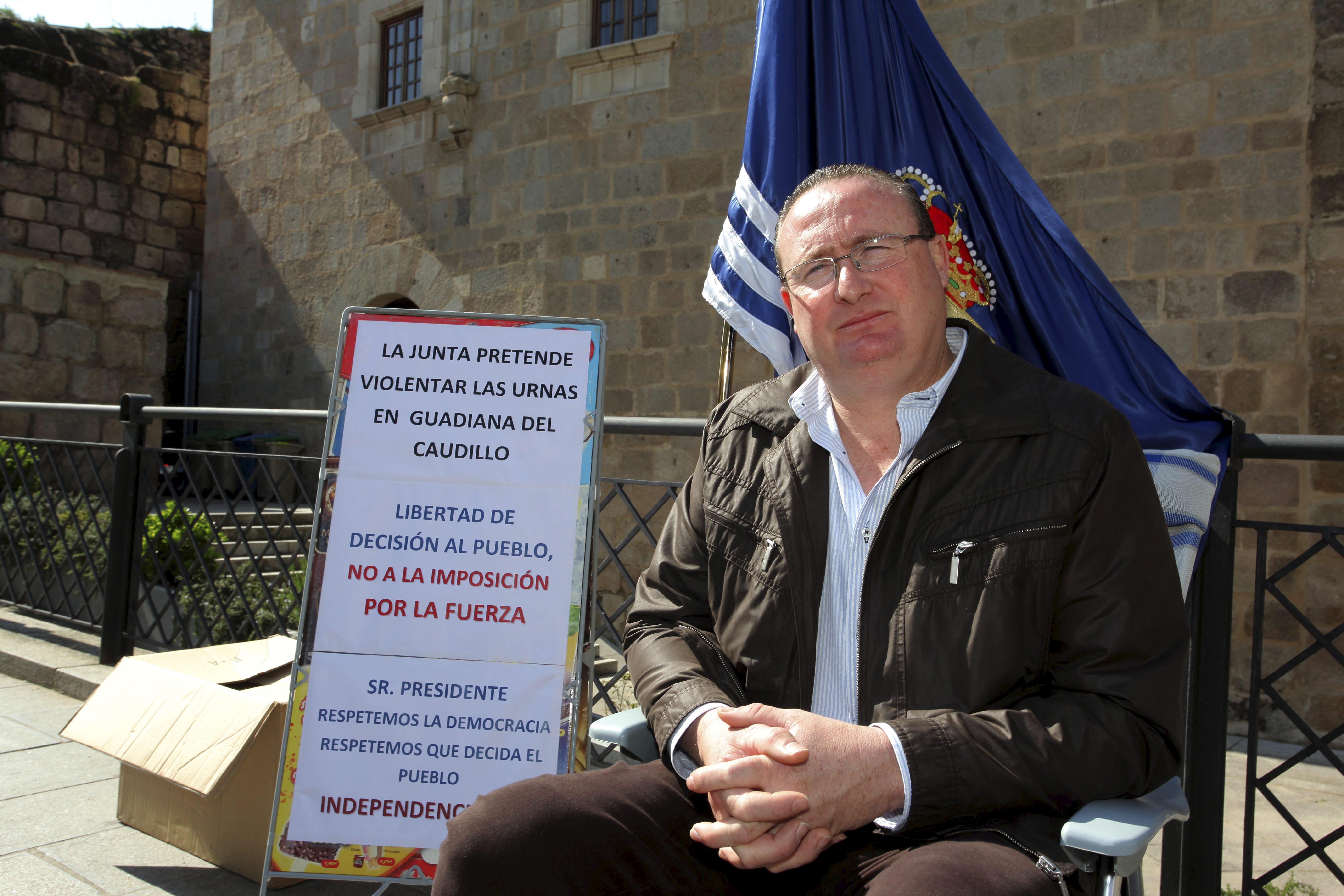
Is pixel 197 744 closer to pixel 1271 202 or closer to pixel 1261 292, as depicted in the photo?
pixel 1261 292

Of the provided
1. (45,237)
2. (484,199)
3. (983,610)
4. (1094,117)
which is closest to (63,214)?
(45,237)

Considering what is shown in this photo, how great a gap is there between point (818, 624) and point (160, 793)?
2.06 metres

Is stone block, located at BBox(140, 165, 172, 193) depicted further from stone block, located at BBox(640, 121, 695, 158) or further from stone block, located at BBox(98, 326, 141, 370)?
stone block, located at BBox(640, 121, 695, 158)

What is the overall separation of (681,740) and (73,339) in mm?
7329

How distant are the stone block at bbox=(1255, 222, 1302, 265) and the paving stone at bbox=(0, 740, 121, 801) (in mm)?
5535

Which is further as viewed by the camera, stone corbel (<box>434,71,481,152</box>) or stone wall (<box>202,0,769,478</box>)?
stone corbel (<box>434,71,481,152</box>)

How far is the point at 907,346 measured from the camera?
5.86 feet

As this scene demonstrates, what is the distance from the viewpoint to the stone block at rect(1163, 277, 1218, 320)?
503 cm

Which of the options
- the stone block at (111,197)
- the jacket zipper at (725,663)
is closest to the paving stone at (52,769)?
the jacket zipper at (725,663)

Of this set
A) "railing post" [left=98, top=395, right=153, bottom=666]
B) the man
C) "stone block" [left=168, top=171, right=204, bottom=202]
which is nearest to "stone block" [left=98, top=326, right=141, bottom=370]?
"railing post" [left=98, top=395, right=153, bottom=666]

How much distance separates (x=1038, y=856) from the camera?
4.39 feet

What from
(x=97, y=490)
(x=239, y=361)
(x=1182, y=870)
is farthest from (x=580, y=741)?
(x=239, y=361)

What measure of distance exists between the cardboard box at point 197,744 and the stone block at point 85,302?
18.0 feet

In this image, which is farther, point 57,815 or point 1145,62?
point 1145,62
